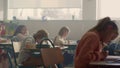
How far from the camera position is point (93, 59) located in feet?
→ 8.38

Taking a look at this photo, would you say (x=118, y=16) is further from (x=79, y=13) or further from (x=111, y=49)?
(x=111, y=49)

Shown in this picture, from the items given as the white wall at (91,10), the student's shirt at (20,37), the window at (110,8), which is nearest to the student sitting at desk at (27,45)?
the student's shirt at (20,37)

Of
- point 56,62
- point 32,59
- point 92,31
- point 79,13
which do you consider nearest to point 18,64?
point 32,59

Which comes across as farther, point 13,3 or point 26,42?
point 13,3

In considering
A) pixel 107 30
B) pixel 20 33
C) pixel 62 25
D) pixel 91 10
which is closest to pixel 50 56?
pixel 107 30

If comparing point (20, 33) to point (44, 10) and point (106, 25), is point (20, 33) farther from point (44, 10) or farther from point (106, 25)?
point (106, 25)

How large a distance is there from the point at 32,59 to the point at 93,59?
2.19 metres

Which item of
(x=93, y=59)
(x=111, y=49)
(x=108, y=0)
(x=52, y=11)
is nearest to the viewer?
(x=93, y=59)

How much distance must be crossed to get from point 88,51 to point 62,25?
237 inches

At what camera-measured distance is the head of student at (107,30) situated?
264cm

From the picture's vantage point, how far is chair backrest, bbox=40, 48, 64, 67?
270 cm

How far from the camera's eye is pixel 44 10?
9.12m

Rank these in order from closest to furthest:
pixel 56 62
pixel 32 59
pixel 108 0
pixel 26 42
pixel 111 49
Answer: pixel 56 62
pixel 32 59
pixel 26 42
pixel 111 49
pixel 108 0

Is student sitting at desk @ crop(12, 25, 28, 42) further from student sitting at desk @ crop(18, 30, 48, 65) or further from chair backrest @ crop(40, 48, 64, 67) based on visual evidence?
chair backrest @ crop(40, 48, 64, 67)
